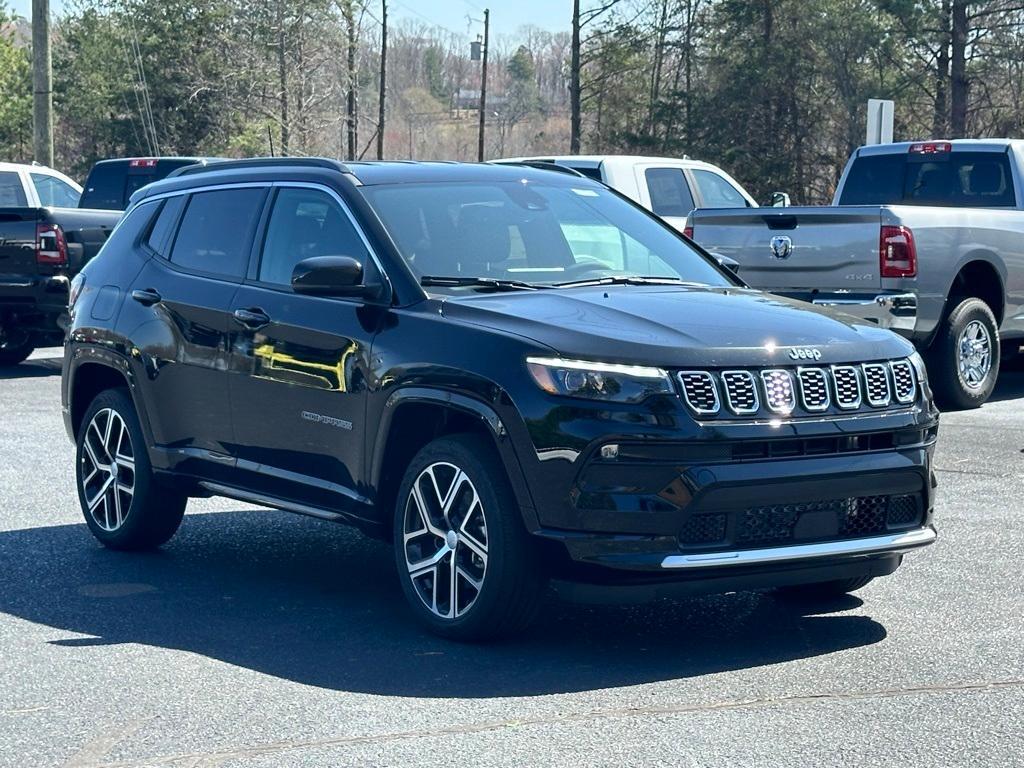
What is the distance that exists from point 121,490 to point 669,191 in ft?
34.1

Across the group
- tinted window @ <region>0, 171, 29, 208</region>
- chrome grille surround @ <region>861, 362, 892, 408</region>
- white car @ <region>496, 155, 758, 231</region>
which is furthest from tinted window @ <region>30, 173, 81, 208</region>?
chrome grille surround @ <region>861, 362, 892, 408</region>

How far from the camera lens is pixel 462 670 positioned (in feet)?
18.5

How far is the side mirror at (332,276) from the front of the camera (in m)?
6.32

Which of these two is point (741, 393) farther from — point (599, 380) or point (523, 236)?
point (523, 236)

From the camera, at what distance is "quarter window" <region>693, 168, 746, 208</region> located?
57.7ft

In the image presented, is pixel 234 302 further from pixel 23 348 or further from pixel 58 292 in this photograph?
pixel 23 348

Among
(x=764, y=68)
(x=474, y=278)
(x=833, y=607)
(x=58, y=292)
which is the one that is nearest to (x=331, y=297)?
(x=474, y=278)

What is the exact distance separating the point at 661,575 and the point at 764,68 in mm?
47723

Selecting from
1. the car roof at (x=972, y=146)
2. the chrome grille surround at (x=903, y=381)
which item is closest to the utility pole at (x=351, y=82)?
the car roof at (x=972, y=146)

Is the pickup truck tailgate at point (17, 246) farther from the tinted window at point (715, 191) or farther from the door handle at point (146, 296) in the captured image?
the door handle at point (146, 296)

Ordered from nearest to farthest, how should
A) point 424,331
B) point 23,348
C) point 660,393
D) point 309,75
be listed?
point 660,393
point 424,331
point 23,348
point 309,75

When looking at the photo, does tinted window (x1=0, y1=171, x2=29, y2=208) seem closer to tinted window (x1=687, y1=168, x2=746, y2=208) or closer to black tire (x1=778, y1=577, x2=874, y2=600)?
tinted window (x1=687, y1=168, x2=746, y2=208)

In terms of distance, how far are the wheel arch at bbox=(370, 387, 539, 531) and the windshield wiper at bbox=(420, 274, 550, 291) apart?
20.8 inches

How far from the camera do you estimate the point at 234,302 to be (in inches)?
282
